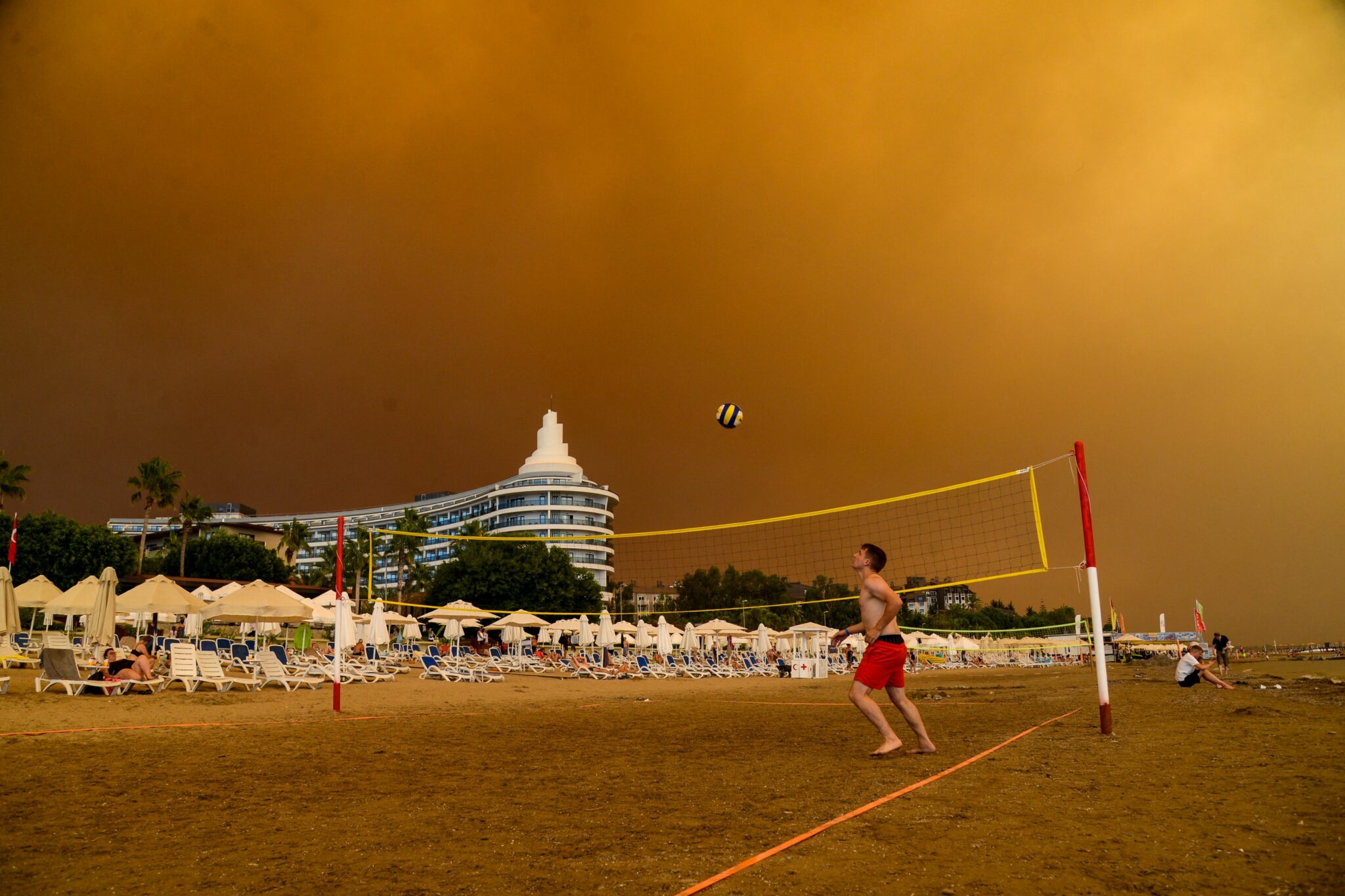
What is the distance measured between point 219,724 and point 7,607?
9.01 m

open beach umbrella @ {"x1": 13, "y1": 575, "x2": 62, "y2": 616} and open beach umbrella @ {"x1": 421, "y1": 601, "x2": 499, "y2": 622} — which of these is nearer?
open beach umbrella @ {"x1": 13, "y1": 575, "x2": 62, "y2": 616}

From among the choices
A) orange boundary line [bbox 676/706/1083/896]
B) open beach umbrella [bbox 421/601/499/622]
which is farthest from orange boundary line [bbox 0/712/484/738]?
open beach umbrella [bbox 421/601/499/622]

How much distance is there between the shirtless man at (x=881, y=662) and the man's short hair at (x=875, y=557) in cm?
6

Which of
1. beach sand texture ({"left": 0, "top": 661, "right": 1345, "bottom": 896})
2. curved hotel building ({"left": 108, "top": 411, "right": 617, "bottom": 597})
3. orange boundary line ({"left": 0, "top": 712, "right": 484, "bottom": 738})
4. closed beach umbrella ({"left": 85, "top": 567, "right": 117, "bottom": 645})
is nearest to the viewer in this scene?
beach sand texture ({"left": 0, "top": 661, "right": 1345, "bottom": 896})

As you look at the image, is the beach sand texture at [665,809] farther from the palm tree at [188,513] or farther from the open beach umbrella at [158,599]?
the palm tree at [188,513]

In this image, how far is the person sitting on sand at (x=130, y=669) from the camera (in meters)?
13.4

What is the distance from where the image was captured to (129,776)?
5.82 meters

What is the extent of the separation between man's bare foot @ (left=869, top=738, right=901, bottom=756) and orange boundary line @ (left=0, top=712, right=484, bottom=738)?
666cm

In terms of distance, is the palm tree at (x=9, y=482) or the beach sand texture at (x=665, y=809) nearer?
the beach sand texture at (x=665, y=809)

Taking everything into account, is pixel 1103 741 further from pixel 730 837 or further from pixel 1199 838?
pixel 730 837

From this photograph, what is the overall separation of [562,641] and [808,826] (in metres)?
46.3

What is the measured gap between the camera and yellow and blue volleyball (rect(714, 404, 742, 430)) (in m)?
15.2

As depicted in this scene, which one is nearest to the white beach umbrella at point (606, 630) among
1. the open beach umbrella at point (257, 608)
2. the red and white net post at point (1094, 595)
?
the open beach umbrella at point (257, 608)

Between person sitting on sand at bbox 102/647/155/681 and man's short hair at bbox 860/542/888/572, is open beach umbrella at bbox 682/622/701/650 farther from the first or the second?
man's short hair at bbox 860/542/888/572
